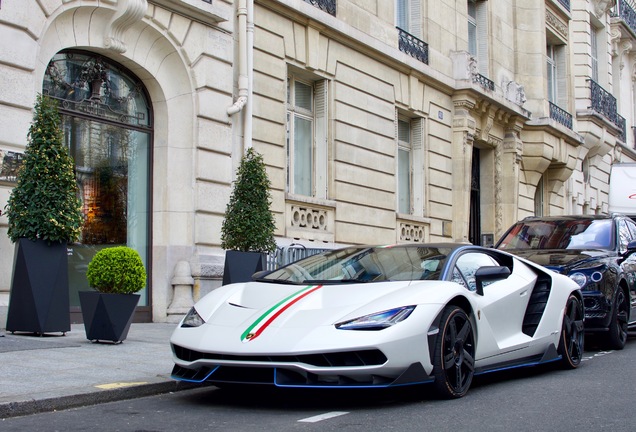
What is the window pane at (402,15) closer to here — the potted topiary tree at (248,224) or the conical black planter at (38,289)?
the potted topiary tree at (248,224)

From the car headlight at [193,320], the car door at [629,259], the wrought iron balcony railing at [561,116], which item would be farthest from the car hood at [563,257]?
the wrought iron balcony railing at [561,116]

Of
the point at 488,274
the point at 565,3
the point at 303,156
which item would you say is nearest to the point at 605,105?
the point at 565,3

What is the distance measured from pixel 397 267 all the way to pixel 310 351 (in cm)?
145

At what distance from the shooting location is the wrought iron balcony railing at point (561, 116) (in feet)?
92.8

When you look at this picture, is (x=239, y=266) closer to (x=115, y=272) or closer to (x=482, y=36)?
(x=115, y=272)

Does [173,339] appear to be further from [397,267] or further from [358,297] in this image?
[397,267]

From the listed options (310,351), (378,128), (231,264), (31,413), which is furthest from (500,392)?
(378,128)

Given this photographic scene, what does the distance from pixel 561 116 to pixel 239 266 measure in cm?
1967

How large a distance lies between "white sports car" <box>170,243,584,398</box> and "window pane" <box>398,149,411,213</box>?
488 inches

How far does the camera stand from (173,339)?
21.3ft

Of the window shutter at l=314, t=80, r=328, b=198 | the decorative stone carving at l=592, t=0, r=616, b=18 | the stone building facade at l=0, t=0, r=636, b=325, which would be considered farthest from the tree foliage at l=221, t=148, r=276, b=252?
the decorative stone carving at l=592, t=0, r=616, b=18

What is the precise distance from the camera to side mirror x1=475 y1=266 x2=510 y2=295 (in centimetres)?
709

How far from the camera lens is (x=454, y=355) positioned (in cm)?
646

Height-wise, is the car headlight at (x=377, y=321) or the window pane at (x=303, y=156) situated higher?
the window pane at (x=303, y=156)
